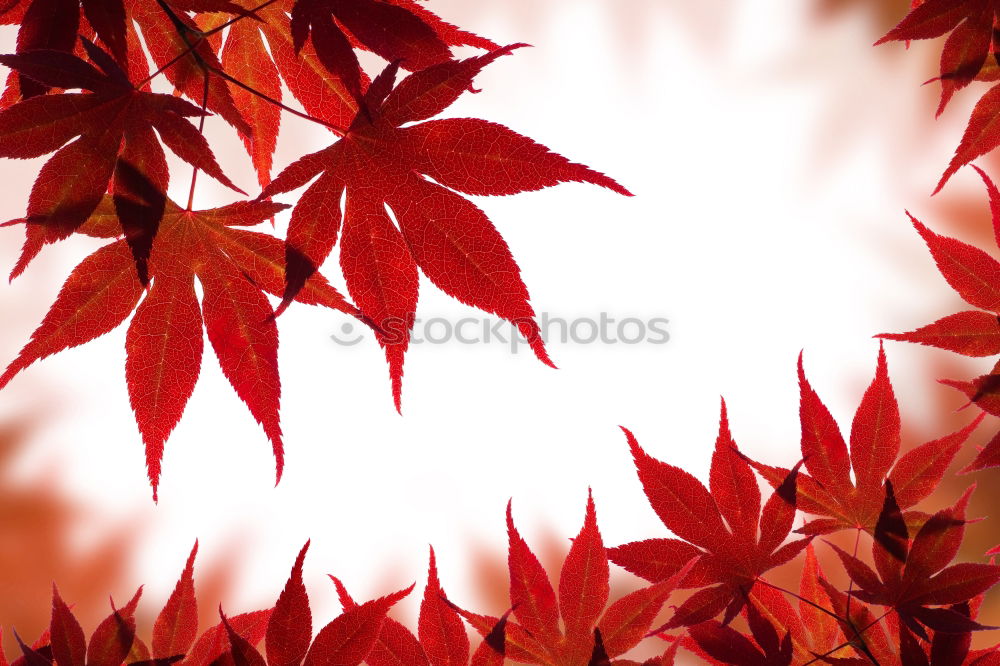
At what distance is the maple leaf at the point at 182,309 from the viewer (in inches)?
24.2

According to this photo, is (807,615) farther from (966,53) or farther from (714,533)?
(966,53)

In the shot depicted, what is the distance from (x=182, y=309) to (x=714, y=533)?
1.78 feet

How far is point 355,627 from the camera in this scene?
0.63 m

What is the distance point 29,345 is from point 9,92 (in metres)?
0.26

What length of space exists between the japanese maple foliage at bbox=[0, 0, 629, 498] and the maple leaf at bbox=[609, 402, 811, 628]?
0.75 feet

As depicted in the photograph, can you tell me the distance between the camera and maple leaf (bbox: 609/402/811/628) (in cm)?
67

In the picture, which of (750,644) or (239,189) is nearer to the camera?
(239,189)

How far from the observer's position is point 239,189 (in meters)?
0.56

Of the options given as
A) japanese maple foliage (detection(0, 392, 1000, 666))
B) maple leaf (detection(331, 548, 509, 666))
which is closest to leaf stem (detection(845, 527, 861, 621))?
japanese maple foliage (detection(0, 392, 1000, 666))

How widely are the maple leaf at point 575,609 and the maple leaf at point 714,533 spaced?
0.15 ft

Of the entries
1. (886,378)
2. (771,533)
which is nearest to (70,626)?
(771,533)

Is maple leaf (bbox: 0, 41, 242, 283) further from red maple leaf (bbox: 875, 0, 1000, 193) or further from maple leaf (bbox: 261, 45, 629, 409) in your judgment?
red maple leaf (bbox: 875, 0, 1000, 193)

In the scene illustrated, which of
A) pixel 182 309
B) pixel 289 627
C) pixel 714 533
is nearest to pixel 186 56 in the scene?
pixel 182 309

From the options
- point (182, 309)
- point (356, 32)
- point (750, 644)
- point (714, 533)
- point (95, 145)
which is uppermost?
point (356, 32)
